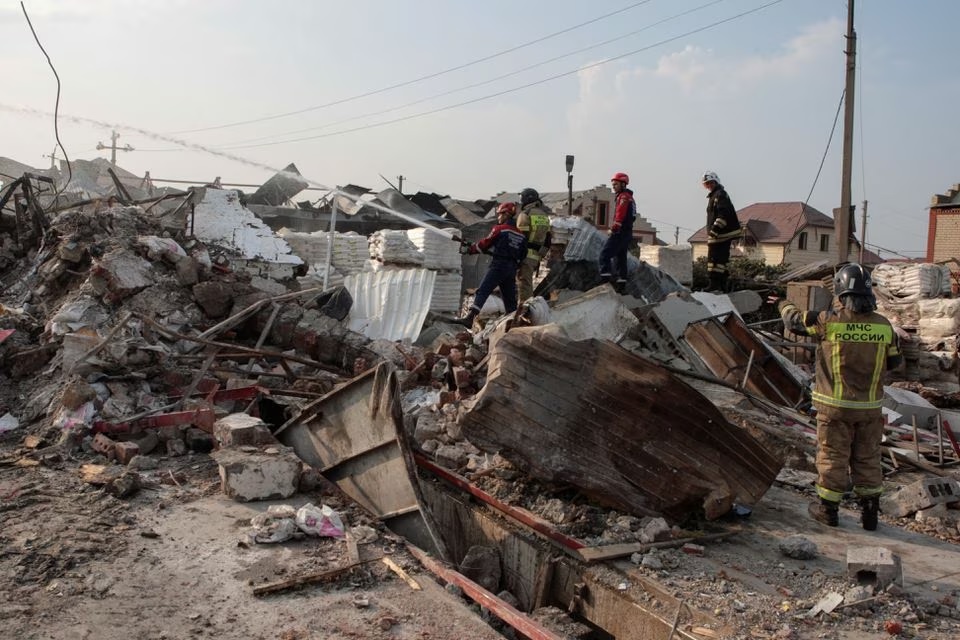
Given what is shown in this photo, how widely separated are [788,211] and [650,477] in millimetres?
44652

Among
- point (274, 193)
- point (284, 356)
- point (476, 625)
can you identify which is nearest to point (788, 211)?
point (274, 193)

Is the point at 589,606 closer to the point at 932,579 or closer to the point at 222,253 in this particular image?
the point at 932,579

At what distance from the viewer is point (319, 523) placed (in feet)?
14.6

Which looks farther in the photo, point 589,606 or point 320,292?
point 320,292

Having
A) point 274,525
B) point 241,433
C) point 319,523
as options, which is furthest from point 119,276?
point 319,523

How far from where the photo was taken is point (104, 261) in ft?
27.3

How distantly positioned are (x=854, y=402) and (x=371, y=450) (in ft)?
10.6

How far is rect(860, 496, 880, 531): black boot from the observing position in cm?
483

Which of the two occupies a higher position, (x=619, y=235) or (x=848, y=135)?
(x=848, y=135)

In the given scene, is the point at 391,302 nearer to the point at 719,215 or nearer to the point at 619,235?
the point at 619,235

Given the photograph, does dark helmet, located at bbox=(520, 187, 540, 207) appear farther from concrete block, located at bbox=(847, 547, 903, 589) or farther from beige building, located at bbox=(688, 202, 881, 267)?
beige building, located at bbox=(688, 202, 881, 267)

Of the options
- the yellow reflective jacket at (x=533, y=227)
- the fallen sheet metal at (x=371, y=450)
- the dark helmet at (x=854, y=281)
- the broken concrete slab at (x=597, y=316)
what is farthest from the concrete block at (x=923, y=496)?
the yellow reflective jacket at (x=533, y=227)

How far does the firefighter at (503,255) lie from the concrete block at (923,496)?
4615 millimetres

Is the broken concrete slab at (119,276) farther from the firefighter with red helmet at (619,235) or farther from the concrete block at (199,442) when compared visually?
the firefighter with red helmet at (619,235)
